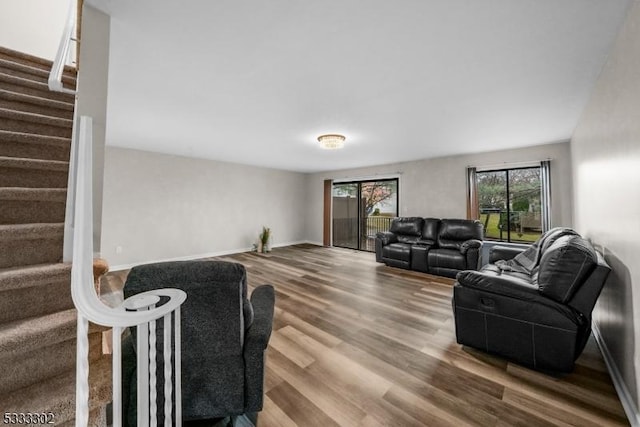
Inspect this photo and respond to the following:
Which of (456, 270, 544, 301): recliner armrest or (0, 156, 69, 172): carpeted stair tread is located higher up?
(0, 156, 69, 172): carpeted stair tread

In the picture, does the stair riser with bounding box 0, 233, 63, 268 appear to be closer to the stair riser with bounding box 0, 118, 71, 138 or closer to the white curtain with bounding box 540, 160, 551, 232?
the stair riser with bounding box 0, 118, 71, 138

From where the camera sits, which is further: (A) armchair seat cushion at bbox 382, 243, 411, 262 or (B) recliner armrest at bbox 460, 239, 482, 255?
(A) armchair seat cushion at bbox 382, 243, 411, 262

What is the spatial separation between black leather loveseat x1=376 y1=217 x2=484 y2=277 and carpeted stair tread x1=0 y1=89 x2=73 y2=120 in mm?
4704

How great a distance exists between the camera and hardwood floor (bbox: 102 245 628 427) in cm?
142

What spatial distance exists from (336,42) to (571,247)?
2175mm

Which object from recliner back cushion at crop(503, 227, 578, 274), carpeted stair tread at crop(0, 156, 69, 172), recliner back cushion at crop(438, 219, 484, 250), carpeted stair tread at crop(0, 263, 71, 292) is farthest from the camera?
recliner back cushion at crop(438, 219, 484, 250)

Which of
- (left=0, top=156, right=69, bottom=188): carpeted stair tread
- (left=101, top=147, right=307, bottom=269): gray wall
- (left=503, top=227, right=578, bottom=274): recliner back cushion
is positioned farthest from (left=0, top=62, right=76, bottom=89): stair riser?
(left=503, top=227, right=578, bottom=274): recliner back cushion

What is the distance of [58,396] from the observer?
0.96 meters

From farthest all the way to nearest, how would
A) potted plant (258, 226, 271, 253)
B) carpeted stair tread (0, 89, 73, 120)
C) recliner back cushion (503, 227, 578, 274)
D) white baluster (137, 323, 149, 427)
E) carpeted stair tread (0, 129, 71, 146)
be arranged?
potted plant (258, 226, 271, 253) < recliner back cushion (503, 227, 578, 274) < carpeted stair tread (0, 89, 73, 120) < carpeted stair tread (0, 129, 71, 146) < white baluster (137, 323, 149, 427)

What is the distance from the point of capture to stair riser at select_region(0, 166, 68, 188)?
154 cm

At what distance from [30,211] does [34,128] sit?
0.97 m

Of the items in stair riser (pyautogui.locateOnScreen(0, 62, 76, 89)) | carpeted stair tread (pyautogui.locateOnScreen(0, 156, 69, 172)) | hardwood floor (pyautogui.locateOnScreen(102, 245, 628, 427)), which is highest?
stair riser (pyautogui.locateOnScreen(0, 62, 76, 89))

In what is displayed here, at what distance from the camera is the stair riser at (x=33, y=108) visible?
2020 millimetres

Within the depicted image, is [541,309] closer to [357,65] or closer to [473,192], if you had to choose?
[357,65]
